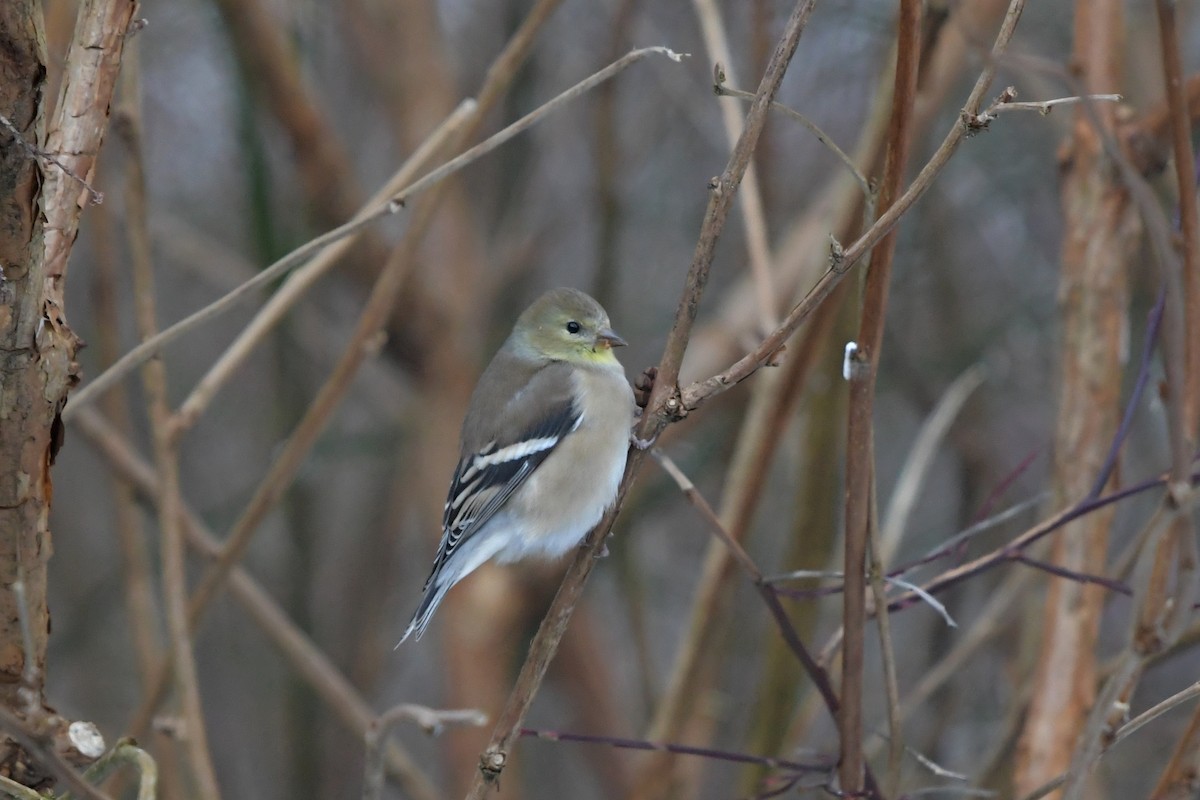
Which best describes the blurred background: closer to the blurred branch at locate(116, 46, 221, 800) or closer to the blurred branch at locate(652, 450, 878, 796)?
the blurred branch at locate(116, 46, 221, 800)

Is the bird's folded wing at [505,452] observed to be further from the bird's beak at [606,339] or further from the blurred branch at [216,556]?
the blurred branch at [216,556]

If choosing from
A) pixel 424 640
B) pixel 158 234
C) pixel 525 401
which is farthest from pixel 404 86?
pixel 424 640

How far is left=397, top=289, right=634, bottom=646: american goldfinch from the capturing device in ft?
8.73

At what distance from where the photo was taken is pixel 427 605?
2.52 metres

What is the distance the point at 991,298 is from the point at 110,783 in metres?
3.44

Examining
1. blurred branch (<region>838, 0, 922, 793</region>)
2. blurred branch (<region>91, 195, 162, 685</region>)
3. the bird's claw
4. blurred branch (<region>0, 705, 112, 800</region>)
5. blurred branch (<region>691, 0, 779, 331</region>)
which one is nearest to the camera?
blurred branch (<region>0, 705, 112, 800</region>)

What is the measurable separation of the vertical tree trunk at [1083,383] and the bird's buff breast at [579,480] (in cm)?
92

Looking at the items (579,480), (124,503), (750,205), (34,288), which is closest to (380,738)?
(34,288)

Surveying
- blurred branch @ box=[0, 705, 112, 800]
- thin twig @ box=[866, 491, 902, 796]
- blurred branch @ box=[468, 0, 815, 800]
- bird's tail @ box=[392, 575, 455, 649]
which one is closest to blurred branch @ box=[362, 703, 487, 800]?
blurred branch @ box=[468, 0, 815, 800]

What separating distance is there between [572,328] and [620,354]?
176 cm

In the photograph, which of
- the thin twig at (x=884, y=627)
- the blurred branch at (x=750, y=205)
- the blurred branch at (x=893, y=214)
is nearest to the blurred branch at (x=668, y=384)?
the blurred branch at (x=893, y=214)

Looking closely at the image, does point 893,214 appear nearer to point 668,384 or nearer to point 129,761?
point 668,384

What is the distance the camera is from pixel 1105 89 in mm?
2297

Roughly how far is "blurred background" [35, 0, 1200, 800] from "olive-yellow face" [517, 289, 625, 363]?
0.43m
